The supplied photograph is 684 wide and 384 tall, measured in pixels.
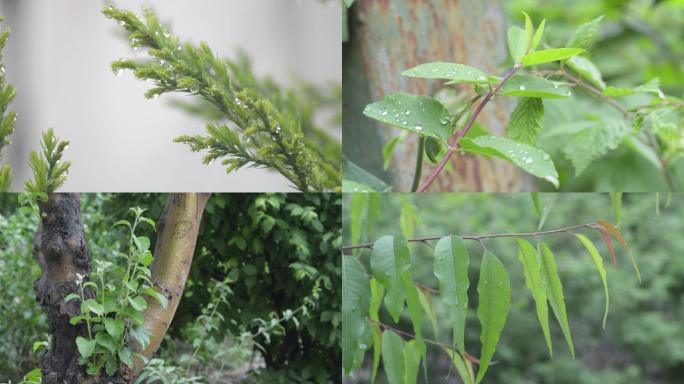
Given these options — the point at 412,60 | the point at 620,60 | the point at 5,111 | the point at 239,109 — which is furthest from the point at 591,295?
the point at 5,111

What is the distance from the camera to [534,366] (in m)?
2.03

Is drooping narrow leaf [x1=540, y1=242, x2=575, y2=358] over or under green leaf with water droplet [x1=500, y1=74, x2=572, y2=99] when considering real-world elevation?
under

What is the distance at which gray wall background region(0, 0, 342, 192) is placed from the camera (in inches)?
31.4

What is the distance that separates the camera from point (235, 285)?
34.7 inches

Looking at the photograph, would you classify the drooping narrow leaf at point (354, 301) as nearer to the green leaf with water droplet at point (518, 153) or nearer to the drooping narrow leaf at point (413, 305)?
the drooping narrow leaf at point (413, 305)

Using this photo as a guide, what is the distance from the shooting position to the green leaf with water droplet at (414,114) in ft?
2.08

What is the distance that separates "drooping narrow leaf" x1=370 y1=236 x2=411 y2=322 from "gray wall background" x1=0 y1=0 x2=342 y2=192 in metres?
0.16

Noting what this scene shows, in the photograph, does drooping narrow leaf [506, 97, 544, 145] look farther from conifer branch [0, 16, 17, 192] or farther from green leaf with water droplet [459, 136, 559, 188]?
conifer branch [0, 16, 17, 192]

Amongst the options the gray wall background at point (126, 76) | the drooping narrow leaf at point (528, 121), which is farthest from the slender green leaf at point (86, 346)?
the drooping narrow leaf at point (528, 121)

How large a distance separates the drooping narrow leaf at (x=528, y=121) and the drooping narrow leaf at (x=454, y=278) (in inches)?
4.3

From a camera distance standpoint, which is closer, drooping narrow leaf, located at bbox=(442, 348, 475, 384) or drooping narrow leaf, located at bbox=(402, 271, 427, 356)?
drooping narrow leaf, located at bbox=(402, 271, 427, 356)

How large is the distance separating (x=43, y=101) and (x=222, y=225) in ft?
0.79

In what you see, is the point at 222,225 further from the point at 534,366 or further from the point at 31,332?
the point at 534,366

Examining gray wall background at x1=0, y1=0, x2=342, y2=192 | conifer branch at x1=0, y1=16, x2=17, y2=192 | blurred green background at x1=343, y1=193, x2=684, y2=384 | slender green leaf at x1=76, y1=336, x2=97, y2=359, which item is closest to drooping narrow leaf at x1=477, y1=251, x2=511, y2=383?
gray wall background at x1=0, y1=0, x2=342, y2=192
